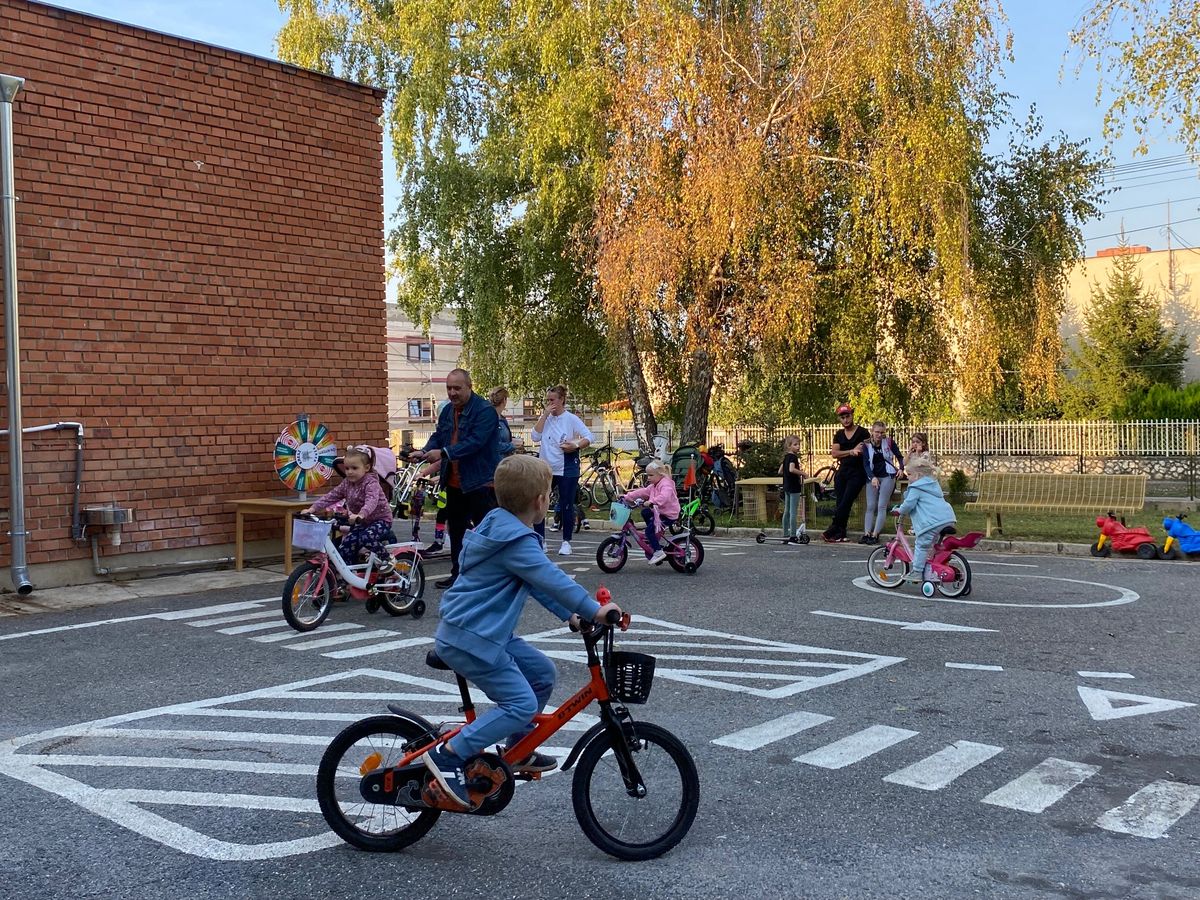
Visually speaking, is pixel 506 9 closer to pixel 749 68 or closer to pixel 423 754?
pixel 749 68

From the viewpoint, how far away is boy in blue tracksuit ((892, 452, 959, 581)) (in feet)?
33.9

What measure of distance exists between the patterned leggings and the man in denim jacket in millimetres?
874

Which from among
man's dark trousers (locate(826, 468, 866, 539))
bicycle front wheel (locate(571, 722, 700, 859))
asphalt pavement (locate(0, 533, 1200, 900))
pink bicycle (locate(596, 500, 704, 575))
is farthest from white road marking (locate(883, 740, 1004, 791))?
man's dark trousers (locate(826, 468, 866, 539))

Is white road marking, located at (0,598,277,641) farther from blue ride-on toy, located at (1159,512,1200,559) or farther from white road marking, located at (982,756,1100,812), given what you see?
blue ride-on toy, located at (1159,512,1200,559)

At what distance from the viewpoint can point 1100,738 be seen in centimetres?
564

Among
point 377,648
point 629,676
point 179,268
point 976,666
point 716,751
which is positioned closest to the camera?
point 629,676

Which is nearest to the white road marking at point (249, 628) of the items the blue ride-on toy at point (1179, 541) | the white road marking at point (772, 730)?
the white road marking at point (772, 730)

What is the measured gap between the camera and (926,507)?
408 inches

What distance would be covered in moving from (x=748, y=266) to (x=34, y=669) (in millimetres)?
14251

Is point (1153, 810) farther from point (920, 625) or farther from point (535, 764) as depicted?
point (920, 625)

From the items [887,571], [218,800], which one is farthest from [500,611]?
[887,571]

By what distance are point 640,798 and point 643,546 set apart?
7.98m

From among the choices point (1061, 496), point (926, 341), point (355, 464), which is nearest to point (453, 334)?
point (926, 341)

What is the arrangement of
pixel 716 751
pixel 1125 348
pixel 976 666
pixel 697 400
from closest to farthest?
1. pixel 716 751
2. pixel 976 666
3. pixel 697 400
4. pixel 1125 348
